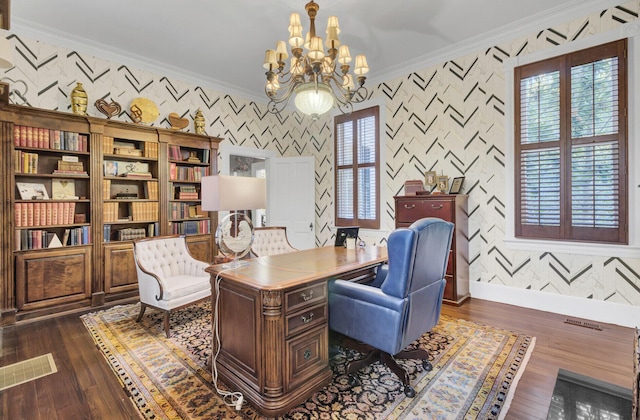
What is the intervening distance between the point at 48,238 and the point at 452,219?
4.65m

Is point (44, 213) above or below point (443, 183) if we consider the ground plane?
below

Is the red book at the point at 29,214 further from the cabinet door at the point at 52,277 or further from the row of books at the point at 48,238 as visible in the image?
the cabinet door at the point at 52,277

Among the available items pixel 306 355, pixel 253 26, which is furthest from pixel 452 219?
pixel 253 26

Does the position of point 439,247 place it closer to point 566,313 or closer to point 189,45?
point 566,313

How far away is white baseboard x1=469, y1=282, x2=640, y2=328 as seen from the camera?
2957 millimetres

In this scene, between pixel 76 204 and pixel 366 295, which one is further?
pixel 76 204

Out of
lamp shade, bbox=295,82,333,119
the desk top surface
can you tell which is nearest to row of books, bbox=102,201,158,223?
the desk top surface

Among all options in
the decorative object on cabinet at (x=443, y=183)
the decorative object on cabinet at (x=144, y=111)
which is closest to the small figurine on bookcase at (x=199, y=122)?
the decorative object on cabinet at (x=144, y=111)

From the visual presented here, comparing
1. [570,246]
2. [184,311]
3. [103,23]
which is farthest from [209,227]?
[570,246]

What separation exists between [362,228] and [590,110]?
3.16 metres

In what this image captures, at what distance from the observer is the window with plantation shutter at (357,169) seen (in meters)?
4.89

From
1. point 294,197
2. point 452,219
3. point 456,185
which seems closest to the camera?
point 452,219

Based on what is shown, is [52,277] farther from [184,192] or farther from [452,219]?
[452,219]

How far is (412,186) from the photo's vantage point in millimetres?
4250
